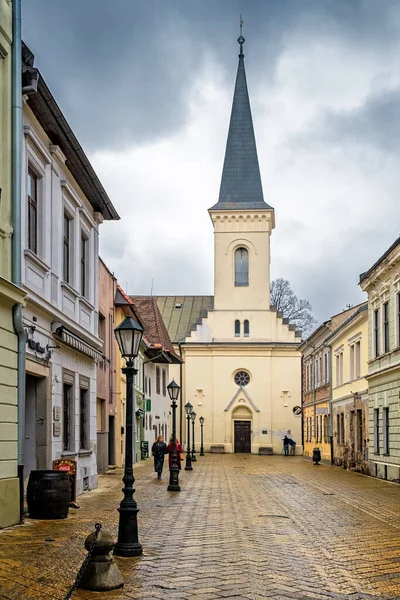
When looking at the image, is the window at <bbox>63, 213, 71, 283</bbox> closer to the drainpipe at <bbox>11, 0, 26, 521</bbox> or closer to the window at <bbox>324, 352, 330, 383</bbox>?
the drainpipe at <bbox>11, 0, 26, 521</bbox>

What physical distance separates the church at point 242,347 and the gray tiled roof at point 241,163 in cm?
8

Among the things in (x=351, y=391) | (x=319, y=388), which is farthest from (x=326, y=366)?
(x=351, y=391)

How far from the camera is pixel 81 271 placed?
21125mm

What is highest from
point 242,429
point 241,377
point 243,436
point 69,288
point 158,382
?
point 69,288

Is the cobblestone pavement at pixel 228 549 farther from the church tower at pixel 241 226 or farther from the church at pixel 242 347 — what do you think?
the church tower at pixel 241 226

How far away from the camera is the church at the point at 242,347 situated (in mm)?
64250

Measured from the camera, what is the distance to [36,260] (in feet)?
50.9

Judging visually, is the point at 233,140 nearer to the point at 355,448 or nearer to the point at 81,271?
the point at 355,448

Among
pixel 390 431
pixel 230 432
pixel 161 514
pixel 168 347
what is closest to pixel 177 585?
pixel 161 514

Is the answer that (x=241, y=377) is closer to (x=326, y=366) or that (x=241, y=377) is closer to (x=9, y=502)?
(x=326, y=366)

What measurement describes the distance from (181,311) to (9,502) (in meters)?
61.5

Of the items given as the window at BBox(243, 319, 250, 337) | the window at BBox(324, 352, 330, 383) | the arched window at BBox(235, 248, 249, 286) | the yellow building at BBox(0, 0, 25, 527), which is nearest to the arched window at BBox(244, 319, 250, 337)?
the window at BBox(243, 319, 250, 337)

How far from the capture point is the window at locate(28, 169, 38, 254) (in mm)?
15615

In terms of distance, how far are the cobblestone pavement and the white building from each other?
1.58 meters
